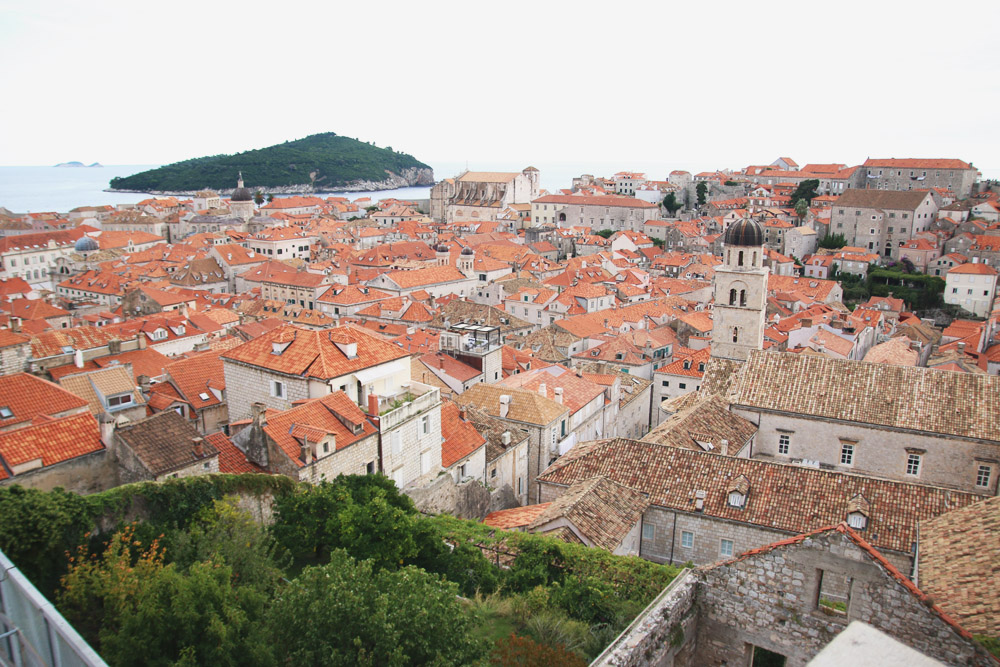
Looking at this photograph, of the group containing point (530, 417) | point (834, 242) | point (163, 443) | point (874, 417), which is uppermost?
point (163, 443)

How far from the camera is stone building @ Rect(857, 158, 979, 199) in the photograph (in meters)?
98.8

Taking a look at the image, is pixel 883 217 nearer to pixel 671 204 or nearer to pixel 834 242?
pixel 834 242

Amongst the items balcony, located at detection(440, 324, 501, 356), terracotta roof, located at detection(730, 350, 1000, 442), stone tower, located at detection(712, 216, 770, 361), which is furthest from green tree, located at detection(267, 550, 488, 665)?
stone tower, located at detection(712, 216, 770, 361)

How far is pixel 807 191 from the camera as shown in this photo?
11044cm

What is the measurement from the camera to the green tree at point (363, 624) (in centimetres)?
884

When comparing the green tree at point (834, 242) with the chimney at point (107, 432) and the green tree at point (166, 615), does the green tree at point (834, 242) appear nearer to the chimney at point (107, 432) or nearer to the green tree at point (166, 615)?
the chimney at point (107, 432)

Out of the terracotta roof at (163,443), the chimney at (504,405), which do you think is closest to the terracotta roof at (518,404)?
the chimney at (504,405)

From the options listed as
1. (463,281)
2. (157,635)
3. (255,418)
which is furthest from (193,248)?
(157,635)

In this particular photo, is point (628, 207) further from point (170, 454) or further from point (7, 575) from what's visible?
point (7, 575)

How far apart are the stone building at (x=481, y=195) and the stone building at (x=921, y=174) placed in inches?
2320

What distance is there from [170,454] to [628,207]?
332 ft

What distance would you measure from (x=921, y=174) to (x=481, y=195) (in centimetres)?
7350

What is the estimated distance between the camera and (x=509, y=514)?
20.4 meters

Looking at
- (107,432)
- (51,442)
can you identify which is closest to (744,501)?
(107,432)
